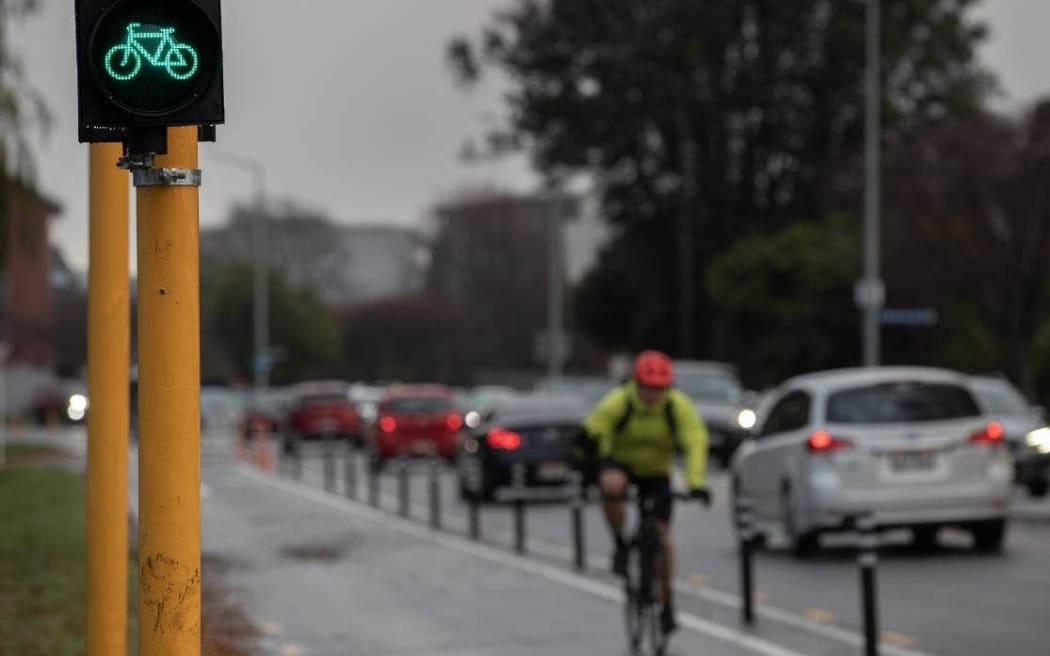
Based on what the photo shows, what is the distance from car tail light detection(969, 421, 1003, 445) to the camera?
18.5m

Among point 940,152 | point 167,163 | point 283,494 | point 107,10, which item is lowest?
point 283,494

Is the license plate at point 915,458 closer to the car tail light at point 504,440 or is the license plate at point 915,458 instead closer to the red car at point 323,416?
the car tail light at point 504,440

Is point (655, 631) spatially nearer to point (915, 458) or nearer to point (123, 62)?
point (123, 62)

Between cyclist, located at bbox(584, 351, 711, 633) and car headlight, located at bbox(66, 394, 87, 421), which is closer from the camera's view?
cyclist, located at bbox(584, 351, 711, 633)

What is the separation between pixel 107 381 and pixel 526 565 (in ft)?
33.3

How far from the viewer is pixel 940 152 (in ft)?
144

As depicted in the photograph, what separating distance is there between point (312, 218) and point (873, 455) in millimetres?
109167

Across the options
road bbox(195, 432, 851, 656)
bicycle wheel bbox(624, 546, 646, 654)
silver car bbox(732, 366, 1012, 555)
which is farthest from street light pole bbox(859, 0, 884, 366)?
bicycle wheel bbox(624, 546, 646, 654)

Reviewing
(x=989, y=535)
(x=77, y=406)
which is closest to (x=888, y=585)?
(x=989, y=535)

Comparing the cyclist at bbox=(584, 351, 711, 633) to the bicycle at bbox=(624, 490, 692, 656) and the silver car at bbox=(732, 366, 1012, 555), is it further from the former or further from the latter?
the silver car at bbox=(732, 366, 1012, 555)

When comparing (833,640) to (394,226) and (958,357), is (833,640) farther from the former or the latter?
(394,226)

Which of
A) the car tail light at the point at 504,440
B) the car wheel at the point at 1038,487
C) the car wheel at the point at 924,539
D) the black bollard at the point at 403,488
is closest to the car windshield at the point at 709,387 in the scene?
the car tail light at the point at 504,440

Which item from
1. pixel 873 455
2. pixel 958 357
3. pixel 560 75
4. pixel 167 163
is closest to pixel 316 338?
pixel 560 75

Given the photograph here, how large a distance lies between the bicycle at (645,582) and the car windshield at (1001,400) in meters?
15.3
